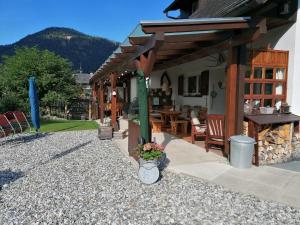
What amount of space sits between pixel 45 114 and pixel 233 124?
16.5m

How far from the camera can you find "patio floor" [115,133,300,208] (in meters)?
4.45

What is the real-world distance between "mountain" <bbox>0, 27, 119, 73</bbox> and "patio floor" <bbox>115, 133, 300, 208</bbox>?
85194 millimetres

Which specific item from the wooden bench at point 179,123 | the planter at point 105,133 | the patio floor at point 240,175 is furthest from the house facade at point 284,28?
the planter at point 105,133

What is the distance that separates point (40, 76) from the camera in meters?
19.6

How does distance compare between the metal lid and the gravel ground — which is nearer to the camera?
the gravel ground

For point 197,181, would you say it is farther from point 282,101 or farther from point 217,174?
point 282,101

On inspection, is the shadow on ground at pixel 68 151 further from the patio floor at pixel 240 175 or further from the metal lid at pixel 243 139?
the metal lid at pixel 243 139

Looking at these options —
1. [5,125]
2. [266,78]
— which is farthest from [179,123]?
[5,125]

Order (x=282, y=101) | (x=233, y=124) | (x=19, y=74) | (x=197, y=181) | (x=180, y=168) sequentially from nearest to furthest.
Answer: (x=197, y=181) → (x=180, y=168) → (x=233, y=124) → (x=282, y=101) → (x=19, y=74)

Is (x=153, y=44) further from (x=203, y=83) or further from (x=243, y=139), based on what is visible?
(x=203, y=83)

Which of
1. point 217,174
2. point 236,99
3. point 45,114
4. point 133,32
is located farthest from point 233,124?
point 45,114

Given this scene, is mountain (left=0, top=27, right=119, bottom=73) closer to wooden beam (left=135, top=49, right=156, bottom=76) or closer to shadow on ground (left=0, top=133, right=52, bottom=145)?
shadow on ground (left=0, top=133, right=52, bottom=145)

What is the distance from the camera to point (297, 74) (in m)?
6.39

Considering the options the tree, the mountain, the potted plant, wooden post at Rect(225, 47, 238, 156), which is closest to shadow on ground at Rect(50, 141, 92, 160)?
the potted plant
